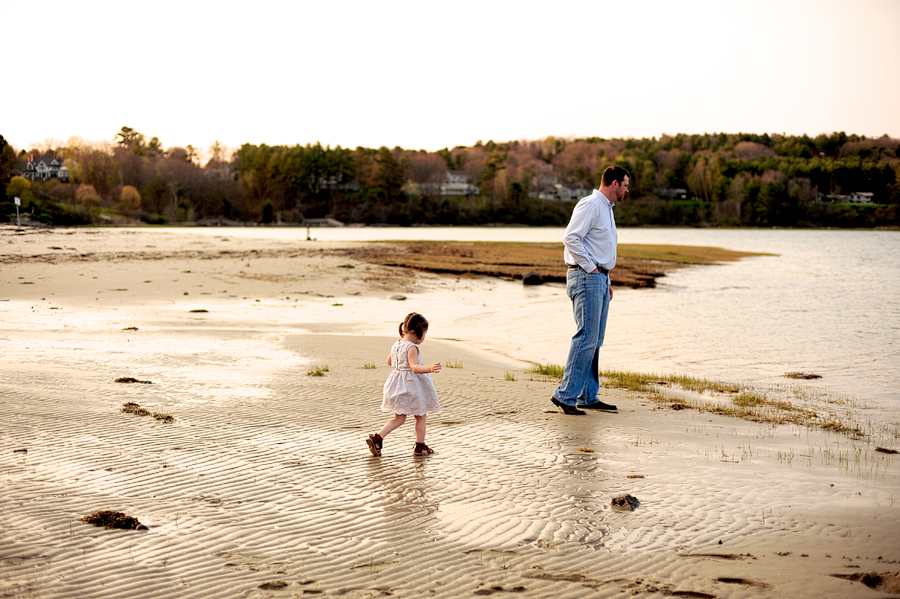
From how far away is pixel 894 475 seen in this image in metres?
5.77

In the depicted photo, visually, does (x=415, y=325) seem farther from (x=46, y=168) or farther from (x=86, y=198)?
(x=46, y=168)

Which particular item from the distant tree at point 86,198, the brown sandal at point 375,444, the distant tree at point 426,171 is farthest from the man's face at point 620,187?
the distant tree at point 426,171

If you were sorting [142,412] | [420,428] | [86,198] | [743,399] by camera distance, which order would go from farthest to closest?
1. [86,198]
2. [743,399]
3. [142,412]
4. [420,428]

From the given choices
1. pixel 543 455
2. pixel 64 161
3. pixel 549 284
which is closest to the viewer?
pixel 543 455

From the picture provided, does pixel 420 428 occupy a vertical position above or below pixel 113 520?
above

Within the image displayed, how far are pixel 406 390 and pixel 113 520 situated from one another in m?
2.50

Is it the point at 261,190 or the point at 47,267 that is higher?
the point at 261,190

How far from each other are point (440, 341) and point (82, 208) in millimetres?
84786

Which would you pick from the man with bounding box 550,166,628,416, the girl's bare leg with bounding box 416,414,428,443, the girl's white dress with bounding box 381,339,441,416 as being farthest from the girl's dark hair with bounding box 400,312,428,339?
the man with bounding box 550,166,628,416

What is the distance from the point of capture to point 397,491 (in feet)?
16.8

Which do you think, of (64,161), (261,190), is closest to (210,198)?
(261,190)

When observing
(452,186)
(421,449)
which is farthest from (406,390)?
(452,186)

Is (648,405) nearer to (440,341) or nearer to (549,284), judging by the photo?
(440,341)

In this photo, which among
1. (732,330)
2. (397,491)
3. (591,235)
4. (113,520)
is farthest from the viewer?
(732,330)
